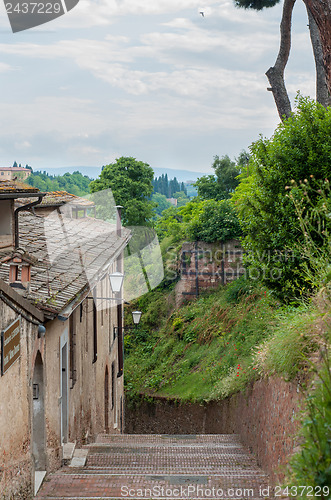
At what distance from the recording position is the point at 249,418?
895cm

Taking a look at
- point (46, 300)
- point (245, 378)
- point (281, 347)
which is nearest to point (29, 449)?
point (46, 300)

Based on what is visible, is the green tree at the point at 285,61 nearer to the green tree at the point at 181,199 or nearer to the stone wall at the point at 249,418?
the stone wall at the point at 249,418

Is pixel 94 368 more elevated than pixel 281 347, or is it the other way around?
pixel 281 347

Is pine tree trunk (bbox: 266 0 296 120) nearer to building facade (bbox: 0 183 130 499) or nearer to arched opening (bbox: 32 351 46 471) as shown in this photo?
building facade (bbox: 0 183 130 499)

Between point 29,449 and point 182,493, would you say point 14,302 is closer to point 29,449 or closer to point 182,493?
point 29,449

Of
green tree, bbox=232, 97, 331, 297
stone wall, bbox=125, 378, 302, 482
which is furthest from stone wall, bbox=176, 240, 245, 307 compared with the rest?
green tree, bbox=232, 97, 331, 297

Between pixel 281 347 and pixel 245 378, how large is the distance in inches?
161

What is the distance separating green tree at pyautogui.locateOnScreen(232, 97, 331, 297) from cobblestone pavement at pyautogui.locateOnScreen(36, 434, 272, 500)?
280cm

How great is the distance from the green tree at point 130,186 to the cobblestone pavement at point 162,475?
73.5 feet

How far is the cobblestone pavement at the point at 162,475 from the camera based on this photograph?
581 centimetres

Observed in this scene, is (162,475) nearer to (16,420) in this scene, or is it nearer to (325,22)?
(16,420)

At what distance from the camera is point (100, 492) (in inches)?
235

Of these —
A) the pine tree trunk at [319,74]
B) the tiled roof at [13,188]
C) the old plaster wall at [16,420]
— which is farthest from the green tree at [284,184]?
the pine tree trunk at [319,74]

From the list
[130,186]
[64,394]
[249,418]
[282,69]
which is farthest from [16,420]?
[130,186]
